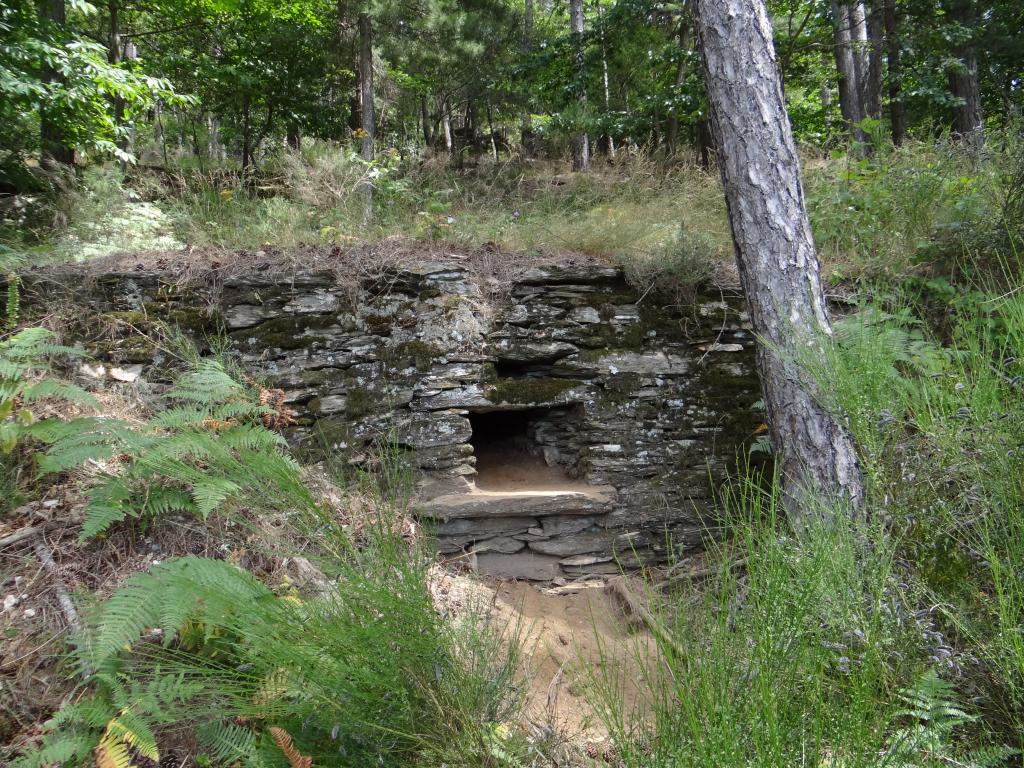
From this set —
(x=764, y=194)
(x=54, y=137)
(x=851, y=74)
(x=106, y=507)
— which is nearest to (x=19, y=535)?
(x=106, y=507)

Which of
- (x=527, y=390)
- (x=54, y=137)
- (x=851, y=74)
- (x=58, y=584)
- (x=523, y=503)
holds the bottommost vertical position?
(x=523, y=503)

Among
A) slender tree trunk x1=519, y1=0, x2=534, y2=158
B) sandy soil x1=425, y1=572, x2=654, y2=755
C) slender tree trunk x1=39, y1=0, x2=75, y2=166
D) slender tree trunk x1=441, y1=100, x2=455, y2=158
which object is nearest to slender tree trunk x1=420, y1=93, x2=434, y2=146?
slender tree trunk x1=441, y1=100, x2=455, y2=158

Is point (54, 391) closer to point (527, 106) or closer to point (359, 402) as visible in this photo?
point (359, 402)

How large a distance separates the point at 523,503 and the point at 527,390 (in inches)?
35.3

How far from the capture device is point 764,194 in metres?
3.60

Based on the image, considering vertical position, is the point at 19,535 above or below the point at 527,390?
below

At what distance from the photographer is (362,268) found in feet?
14.9

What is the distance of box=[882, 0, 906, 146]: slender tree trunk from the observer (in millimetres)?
7869

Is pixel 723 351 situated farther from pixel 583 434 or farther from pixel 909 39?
pixel 909 39

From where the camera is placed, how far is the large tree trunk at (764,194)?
354 cm

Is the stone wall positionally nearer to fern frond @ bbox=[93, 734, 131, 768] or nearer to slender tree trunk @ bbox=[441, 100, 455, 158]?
fern frond @ bbox=[93, 734, 131, 768]

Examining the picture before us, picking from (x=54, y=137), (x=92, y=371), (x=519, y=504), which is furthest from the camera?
(x=54, y=137)

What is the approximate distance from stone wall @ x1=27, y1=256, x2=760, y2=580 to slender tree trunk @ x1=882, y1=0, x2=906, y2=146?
5675 mm

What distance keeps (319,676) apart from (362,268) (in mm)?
3453
